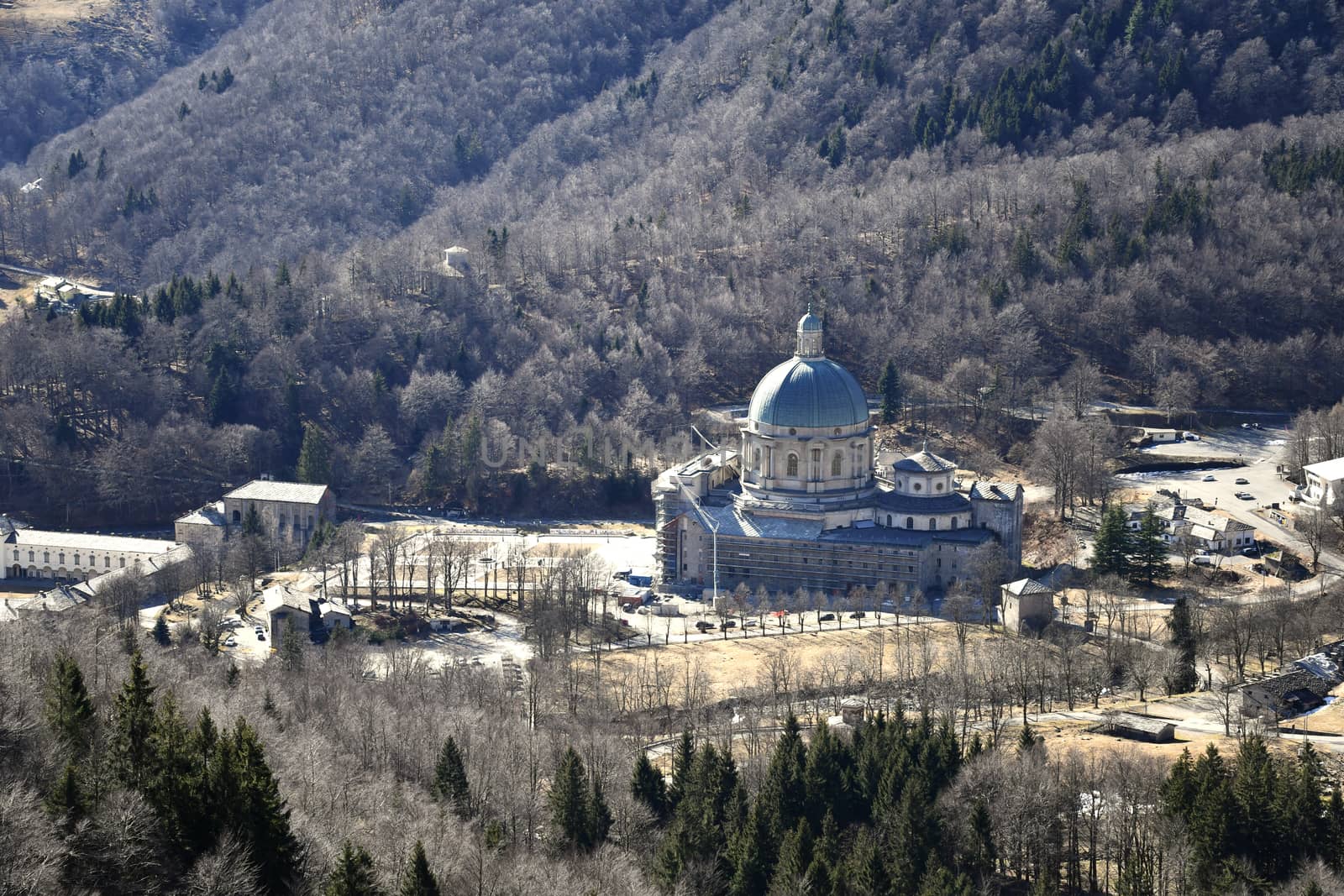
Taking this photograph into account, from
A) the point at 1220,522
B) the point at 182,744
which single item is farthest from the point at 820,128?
the point at 182,744

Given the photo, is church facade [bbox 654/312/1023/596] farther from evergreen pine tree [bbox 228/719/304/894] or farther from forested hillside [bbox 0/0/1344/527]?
evergreen pine tree [bbox 228/719/304/894]

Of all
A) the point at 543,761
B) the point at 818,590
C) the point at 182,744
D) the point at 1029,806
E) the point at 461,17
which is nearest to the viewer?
the point at 182,744

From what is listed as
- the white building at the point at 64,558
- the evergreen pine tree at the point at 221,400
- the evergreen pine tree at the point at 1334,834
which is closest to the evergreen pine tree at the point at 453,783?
the evergreen pine tree at the point at 1334,834

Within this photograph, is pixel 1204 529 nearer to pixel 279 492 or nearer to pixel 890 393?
pixel 890 393

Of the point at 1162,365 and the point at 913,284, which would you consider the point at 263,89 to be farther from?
the point at 1162,365

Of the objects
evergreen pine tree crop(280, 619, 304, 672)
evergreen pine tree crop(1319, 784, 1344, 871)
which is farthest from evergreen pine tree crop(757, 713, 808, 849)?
evergreen pine tree crop(280, 619, 304, 672)

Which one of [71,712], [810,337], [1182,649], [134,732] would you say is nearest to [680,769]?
[134,732]
